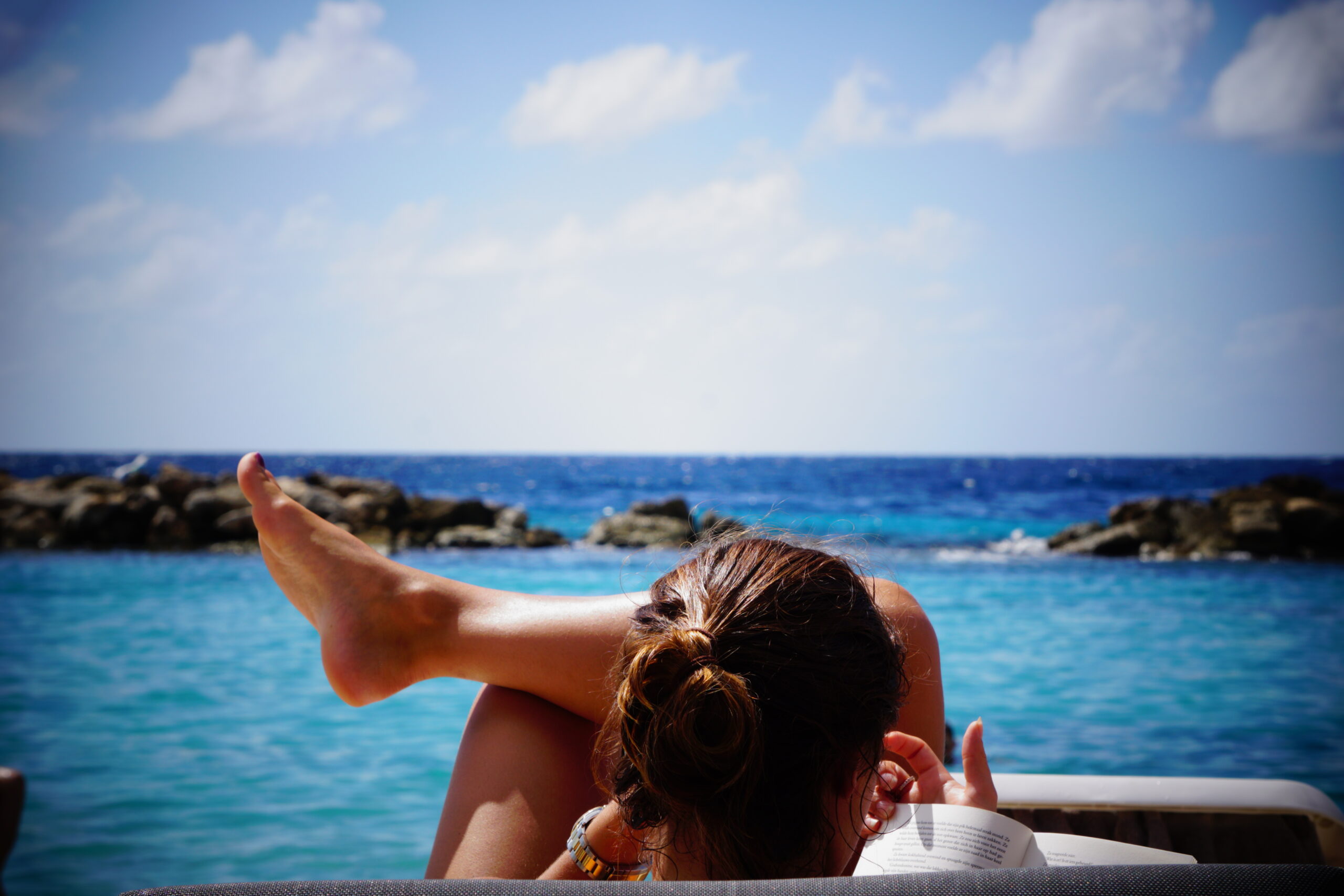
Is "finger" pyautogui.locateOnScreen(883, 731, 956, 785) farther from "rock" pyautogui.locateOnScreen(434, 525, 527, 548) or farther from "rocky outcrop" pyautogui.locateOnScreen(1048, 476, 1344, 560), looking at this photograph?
"rock" pyautogui.locateOnScreen(434, 525, 527, 548)

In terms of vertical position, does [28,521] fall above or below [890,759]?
below

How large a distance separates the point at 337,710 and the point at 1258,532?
11187mm

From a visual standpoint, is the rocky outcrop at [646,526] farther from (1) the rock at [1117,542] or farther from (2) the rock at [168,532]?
(2) the rock at [168,532]

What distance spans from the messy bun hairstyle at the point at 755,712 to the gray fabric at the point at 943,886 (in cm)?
12

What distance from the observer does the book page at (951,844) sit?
2.37 ft

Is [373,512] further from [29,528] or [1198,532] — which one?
[1198,532]

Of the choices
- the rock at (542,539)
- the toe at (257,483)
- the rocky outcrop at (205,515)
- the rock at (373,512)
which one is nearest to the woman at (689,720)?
the toe at (257,483)

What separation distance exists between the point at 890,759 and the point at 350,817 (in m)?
3.63

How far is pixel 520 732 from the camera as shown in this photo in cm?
112

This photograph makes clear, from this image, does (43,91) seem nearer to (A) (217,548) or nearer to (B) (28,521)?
(B) (28,521)

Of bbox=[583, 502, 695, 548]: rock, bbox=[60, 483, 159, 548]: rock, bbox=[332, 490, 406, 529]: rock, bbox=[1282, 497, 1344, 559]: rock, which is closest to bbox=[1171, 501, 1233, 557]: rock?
bbox=[1282, 497, 1344, 559]: rock

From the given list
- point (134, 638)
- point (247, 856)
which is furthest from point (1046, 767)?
point (134, 638)

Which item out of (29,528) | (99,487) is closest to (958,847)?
(29,528)

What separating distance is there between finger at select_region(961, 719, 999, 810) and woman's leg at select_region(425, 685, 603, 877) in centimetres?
49
